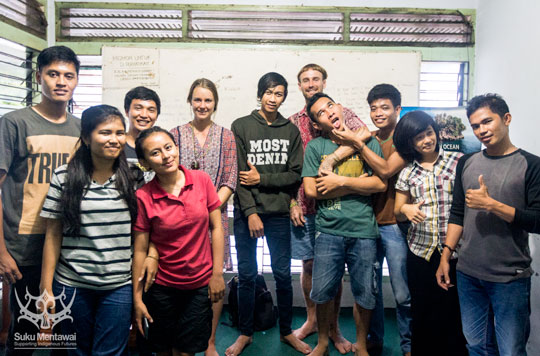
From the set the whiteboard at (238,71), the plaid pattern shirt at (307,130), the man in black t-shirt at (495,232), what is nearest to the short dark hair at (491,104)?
the man in black t-shirt at (495,232)

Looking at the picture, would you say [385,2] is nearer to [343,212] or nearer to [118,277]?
[343,212]

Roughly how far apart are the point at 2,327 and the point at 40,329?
1.08 m

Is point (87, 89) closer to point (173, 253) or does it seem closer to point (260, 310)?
point (173, 253)

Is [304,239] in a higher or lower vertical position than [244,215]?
lower

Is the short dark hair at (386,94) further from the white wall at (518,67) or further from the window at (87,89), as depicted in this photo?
the window at (87,89)

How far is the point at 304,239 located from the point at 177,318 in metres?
1.00

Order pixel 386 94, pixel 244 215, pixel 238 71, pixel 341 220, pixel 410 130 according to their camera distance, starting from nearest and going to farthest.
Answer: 1. pixel 410 130
2. pixel 341 220
3. pixel 386 94
4. pixel 244 215
5. pixel 238 71

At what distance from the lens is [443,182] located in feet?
5.66

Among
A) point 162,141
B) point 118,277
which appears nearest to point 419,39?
point 162,141

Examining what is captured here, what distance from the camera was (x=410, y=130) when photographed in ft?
5.76

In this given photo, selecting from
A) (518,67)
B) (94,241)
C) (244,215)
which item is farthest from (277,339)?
(518,67)

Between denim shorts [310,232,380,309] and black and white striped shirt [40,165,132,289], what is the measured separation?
107cm

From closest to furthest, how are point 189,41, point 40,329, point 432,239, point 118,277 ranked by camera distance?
point 118,277
point 40,329
point 432,239
point 189,41

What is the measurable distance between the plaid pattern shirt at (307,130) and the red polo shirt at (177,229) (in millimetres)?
864
